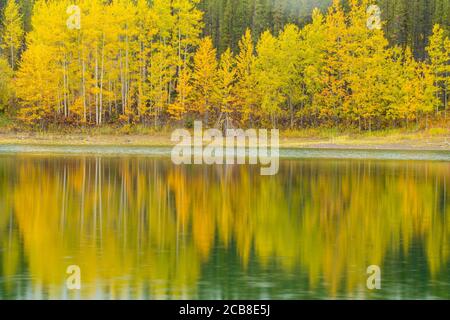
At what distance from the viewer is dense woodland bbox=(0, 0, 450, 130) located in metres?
77.2

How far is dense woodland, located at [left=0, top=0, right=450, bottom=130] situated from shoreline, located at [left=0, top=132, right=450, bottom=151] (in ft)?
9.06

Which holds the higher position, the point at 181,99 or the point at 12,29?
the point at 12,29

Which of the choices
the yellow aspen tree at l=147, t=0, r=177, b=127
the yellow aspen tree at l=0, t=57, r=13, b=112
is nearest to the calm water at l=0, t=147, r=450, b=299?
the yellow aspen tree at l=147, t=0, r=177, b=127

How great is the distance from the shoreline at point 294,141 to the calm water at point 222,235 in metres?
28.7

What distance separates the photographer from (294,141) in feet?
252

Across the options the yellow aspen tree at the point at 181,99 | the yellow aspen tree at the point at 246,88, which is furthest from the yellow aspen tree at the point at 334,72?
the yellow aspen tree at the point at 181,99

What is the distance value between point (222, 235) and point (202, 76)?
62150 mm

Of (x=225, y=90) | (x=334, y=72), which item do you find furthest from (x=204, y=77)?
(x=334, y=72)

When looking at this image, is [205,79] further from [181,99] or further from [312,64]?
[312,64]

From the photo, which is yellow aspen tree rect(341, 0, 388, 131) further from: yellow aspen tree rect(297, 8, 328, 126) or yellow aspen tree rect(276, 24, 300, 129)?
yellow aspen tree rect(276, 24, 300, 129)
